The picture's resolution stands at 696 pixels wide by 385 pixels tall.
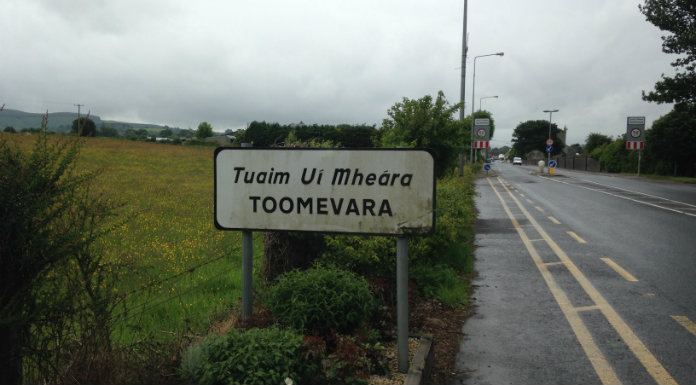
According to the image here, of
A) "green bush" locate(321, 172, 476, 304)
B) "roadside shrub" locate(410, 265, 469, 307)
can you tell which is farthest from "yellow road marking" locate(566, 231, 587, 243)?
"roadside shrub" locate(410, 265, 469, 307)

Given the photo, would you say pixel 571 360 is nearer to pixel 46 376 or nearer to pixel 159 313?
pixel 46 376

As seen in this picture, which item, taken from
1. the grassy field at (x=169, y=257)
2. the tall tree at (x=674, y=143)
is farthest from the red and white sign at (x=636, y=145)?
the grassy field at (x=169, y=257)

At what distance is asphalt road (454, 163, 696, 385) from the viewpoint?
4.31 metres

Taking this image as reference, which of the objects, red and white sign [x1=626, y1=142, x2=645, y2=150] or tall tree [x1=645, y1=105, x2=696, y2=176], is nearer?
tall tree [x1=645, y1=105, x2=696, y2=176]

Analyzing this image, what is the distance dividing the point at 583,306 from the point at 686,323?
103cm

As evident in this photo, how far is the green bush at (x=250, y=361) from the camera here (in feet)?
9.62

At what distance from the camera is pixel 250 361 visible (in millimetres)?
2969

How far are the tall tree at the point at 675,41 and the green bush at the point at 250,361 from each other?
30.8m

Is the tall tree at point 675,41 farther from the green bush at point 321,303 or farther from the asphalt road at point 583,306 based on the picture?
the green bush at point 321,303

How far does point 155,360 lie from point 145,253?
5.59m

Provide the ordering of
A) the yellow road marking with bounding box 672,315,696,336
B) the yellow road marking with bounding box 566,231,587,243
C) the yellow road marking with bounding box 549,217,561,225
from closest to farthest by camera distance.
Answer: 1. the yellow road marking with bounding box 672,315,696,336
2. the yellow road marking with bounding box 566,231,587,243
3. the yellow road marking with bounding box 549,217,561,225

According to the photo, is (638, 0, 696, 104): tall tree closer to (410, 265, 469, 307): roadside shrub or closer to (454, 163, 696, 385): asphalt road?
(454, 163, 696, 385): asphalt road

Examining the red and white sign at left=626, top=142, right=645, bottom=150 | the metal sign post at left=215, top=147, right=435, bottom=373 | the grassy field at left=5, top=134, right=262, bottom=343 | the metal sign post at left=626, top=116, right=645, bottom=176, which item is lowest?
the grassy field at left=5, top=134, right=262, bottom=343

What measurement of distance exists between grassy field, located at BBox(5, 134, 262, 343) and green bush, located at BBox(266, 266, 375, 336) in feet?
2.55
